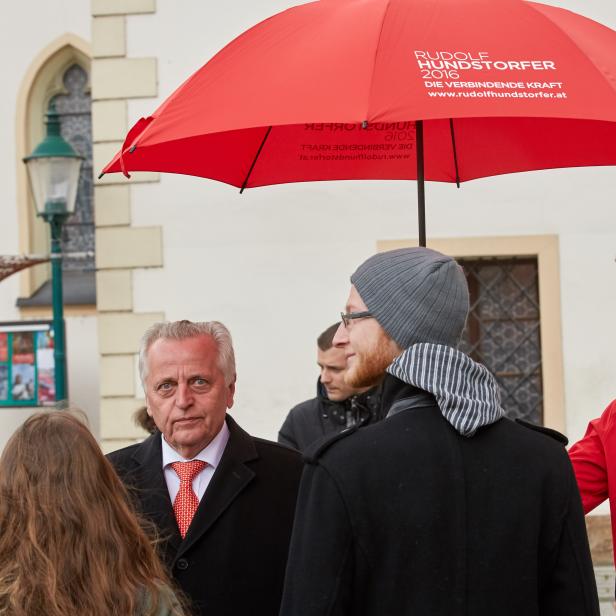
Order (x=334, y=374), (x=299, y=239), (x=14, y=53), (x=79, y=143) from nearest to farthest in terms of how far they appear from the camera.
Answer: (x=334, y=374), (x=299, y=239), (x=14, y=53), (x=79, y=143)

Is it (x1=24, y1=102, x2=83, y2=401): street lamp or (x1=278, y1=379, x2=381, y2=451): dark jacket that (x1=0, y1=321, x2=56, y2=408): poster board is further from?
(x1=278, y1=379, x2=381, y2=451): dark jacket

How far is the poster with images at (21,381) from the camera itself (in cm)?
1141

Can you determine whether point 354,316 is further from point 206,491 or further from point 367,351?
point 206,491

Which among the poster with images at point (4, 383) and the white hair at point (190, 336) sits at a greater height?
the white hair at point (190, 336)

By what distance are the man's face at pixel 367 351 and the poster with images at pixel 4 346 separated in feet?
30.0

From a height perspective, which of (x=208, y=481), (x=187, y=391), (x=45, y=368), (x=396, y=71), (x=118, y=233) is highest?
(x=118, y=233)

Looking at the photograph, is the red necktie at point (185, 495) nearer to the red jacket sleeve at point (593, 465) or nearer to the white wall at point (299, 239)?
the red jacket sleeve at point (593, 465)

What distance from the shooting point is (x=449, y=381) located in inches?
96.9

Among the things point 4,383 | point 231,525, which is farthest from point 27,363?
point 231,525

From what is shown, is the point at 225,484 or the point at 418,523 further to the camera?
the point at 225,484

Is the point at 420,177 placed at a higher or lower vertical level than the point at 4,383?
higher

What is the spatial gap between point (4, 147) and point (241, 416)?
25.5ft

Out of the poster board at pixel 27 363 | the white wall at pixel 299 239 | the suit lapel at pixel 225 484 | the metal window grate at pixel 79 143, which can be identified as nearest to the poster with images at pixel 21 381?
the poster board at pixel 27 363

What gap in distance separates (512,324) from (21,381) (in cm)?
446
